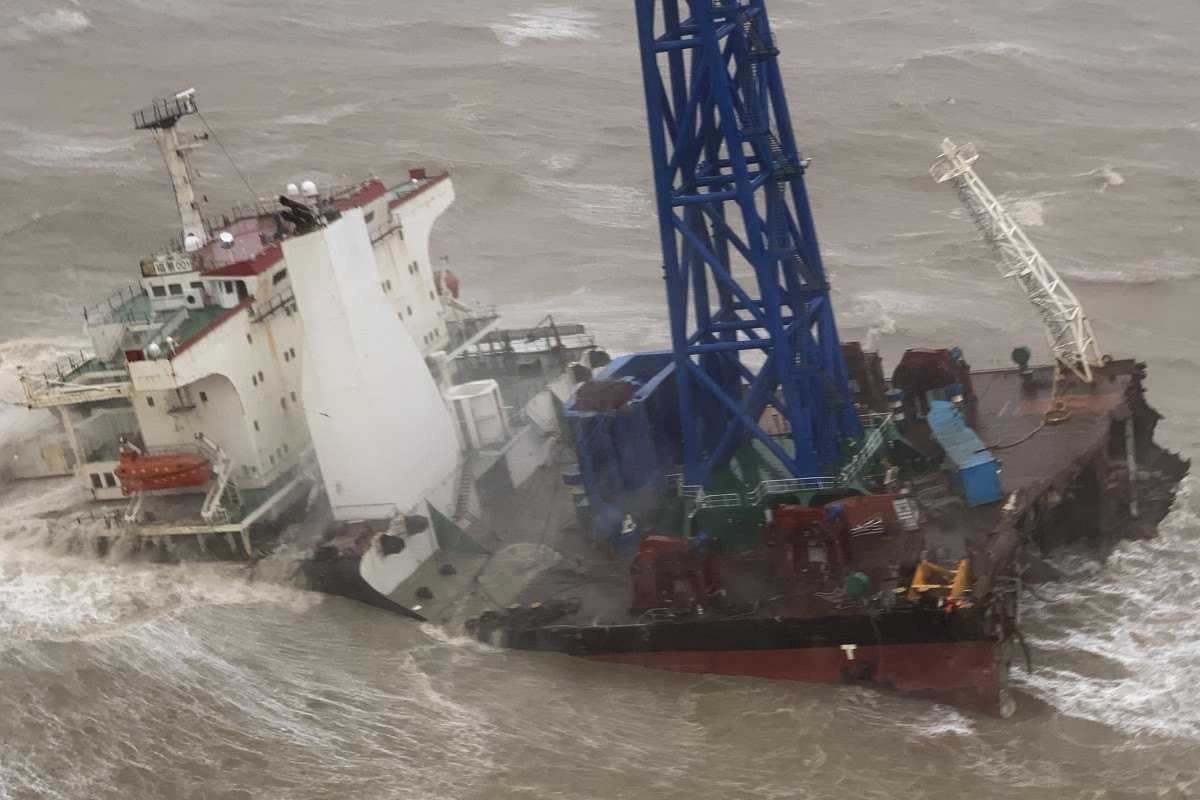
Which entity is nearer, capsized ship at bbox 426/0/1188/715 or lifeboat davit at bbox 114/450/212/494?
capsized ship at bbox 426/0/1188/715

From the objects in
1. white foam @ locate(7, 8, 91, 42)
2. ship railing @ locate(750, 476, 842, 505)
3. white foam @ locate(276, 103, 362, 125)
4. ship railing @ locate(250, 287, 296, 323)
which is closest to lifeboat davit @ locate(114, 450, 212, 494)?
ship railing @ locate(250, 287, 296, 323)

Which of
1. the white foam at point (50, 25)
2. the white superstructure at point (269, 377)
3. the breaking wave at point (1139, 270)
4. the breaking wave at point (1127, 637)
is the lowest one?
the breaking wave at point (1127, 637)

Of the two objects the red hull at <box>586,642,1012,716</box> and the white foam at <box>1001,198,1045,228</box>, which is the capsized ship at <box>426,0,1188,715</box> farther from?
the white foam at <box>1001,198,1045,228</box>

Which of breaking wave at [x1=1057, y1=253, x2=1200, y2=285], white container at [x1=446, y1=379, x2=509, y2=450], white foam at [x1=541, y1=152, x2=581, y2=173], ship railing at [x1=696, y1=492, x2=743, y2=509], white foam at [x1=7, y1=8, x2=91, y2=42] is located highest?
white foam at [x1=7, y1=8, x2=91, y2=42]

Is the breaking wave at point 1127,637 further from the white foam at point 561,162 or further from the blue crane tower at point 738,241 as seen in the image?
the white foam at point 561,162

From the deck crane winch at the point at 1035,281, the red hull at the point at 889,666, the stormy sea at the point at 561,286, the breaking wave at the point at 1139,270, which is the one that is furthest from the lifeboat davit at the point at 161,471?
the breaking wave at the point at 1139,270

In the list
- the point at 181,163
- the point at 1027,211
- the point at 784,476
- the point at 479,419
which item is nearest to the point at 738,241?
the point at 784,476

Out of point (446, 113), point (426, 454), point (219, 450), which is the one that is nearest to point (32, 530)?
point (219, 450)
